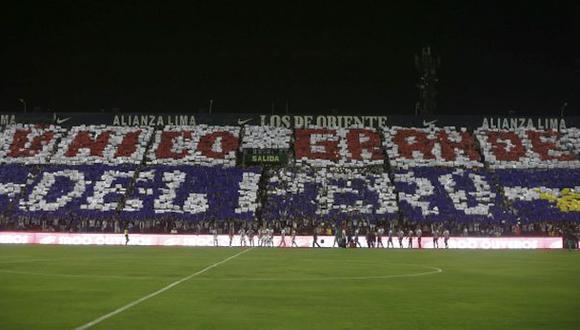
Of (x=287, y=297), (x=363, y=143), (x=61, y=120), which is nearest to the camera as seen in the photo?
(x=287, y=297)

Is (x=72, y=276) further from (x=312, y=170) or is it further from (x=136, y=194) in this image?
(x=312, y=170)

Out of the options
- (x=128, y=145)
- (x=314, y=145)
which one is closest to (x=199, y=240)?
(x=314, y=145)

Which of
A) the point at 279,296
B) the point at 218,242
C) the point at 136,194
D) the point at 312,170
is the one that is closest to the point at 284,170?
the point at 312,170

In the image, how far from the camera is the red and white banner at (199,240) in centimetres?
6594

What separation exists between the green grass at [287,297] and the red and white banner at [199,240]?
29158 mm

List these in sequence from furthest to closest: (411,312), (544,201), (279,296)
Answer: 1. (544,201)
2. (279,296)
3. (411,312)

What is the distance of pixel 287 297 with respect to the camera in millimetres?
22281

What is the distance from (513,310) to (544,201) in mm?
64326

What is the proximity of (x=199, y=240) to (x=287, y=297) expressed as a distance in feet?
148

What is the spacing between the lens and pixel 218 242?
66.3 meters

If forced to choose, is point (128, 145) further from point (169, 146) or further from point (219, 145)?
point (219, 145)

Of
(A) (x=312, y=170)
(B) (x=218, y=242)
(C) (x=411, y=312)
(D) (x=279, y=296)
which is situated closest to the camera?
(C) (x=411, y=312)

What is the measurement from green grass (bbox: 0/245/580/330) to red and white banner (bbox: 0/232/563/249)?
29.2m

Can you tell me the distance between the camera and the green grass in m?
17.0
